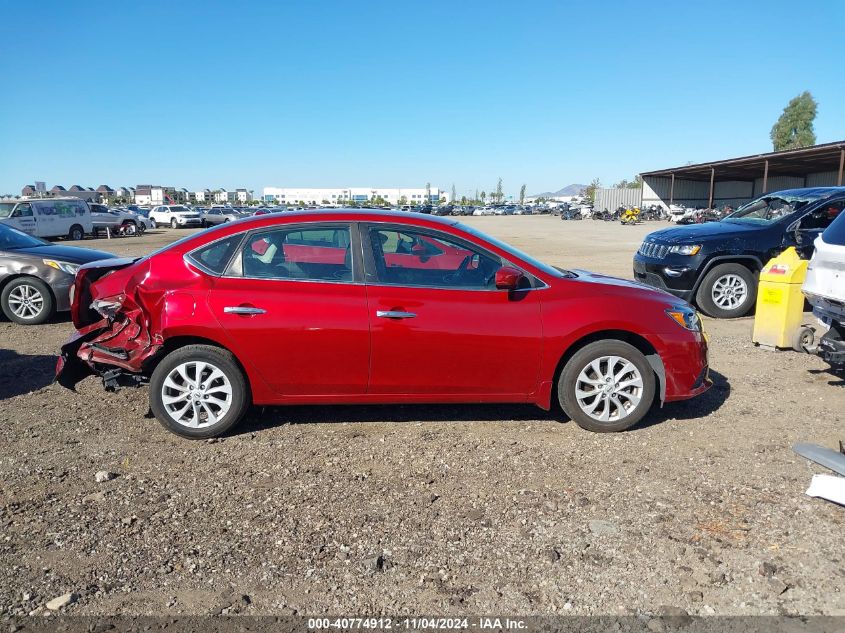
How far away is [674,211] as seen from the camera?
167 feet

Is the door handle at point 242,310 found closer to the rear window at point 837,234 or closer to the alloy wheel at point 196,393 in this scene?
the alloy wheel at point 196,393

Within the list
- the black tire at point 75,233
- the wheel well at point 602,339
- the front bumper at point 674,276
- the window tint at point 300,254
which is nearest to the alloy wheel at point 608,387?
the wheel well at point 602,339

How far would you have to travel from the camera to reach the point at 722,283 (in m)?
8.85

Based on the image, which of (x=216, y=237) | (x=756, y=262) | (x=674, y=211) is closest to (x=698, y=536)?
(x=216, y=237)

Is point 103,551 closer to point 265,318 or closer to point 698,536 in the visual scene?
point 265,318

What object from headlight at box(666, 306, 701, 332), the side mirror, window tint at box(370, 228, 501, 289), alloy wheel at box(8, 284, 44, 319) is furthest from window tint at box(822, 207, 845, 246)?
alloy wheel at box(8, 284, 44, 319)

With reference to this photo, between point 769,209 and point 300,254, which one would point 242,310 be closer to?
point 300,254

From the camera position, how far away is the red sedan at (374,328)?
4348 mm

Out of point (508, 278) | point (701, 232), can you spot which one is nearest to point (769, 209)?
point (701, 232)

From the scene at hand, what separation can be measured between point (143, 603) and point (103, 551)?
551 mm

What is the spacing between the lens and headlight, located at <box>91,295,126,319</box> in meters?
4.70

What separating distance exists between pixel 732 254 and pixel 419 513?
7.14 m

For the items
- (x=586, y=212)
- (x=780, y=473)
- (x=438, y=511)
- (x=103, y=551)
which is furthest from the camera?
(x=586, y=212)

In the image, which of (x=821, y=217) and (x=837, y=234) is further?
(x=821, y=217)
